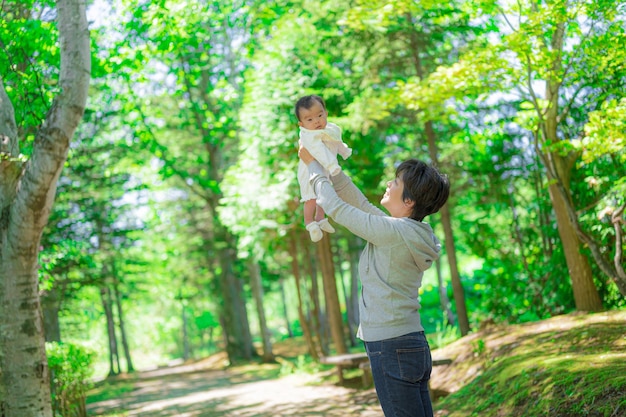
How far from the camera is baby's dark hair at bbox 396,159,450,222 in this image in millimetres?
3066

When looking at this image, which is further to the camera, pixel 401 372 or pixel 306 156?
pixel 306 156

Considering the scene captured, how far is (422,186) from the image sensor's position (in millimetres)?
3064

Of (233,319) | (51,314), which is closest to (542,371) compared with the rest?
(51,314)

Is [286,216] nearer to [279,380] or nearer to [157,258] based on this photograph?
[279,380]

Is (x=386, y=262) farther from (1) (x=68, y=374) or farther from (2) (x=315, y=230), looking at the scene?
(1) (x=68, y=374)

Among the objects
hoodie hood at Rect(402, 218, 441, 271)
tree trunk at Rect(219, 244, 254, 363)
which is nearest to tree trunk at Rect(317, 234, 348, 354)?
tree trunk at Rect(219, 244, 254, 363)

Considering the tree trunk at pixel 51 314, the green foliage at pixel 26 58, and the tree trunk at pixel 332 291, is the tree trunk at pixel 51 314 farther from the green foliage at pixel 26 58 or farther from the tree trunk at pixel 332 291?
the green foliage at pixel 26 58

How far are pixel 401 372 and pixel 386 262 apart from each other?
1.64 ft

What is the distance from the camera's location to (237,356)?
24.2 meters

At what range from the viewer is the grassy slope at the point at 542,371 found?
16.7 feet

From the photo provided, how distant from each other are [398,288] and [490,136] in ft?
29.2

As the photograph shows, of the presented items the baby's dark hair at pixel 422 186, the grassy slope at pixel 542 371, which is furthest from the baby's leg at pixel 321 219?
the grassy slope at pixel 542 371

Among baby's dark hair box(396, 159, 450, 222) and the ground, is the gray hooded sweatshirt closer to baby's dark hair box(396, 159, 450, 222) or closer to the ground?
baby's dark hair box(396, 159, 450, 222)

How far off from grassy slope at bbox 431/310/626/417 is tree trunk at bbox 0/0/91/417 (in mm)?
4282
